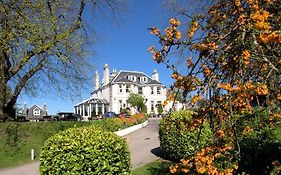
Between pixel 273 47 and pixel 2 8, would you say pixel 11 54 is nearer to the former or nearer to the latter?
pixel 2 8

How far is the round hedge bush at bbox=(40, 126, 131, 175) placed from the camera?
674cm

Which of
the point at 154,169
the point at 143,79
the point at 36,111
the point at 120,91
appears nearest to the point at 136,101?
the point at 120,91

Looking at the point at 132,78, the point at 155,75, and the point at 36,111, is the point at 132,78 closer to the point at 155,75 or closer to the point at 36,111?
the point at 155,75

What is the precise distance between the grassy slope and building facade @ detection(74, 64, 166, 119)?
4014 cm

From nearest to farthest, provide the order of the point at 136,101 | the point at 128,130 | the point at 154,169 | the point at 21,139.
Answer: the point at 154,169 → the point at 21,139 → the point at 128,130 → the point at 136,101

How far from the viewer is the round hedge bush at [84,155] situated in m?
6.74

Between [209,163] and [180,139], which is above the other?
[209,163]

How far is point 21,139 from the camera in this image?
18.1m

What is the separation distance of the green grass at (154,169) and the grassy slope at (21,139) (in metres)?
6.25

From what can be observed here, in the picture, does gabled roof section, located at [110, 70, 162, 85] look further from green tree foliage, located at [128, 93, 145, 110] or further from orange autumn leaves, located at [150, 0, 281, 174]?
orange autumn leaves, located at [150, 0, 281, 174]

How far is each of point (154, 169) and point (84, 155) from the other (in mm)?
4303

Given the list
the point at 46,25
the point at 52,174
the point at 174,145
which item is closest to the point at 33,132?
the point at 46,25

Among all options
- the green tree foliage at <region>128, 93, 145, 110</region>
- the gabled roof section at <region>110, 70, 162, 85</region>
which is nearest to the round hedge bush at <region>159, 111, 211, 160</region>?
the green tree foliage at <region>128, 93, 145, 110</region>

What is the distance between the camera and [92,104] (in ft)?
199
